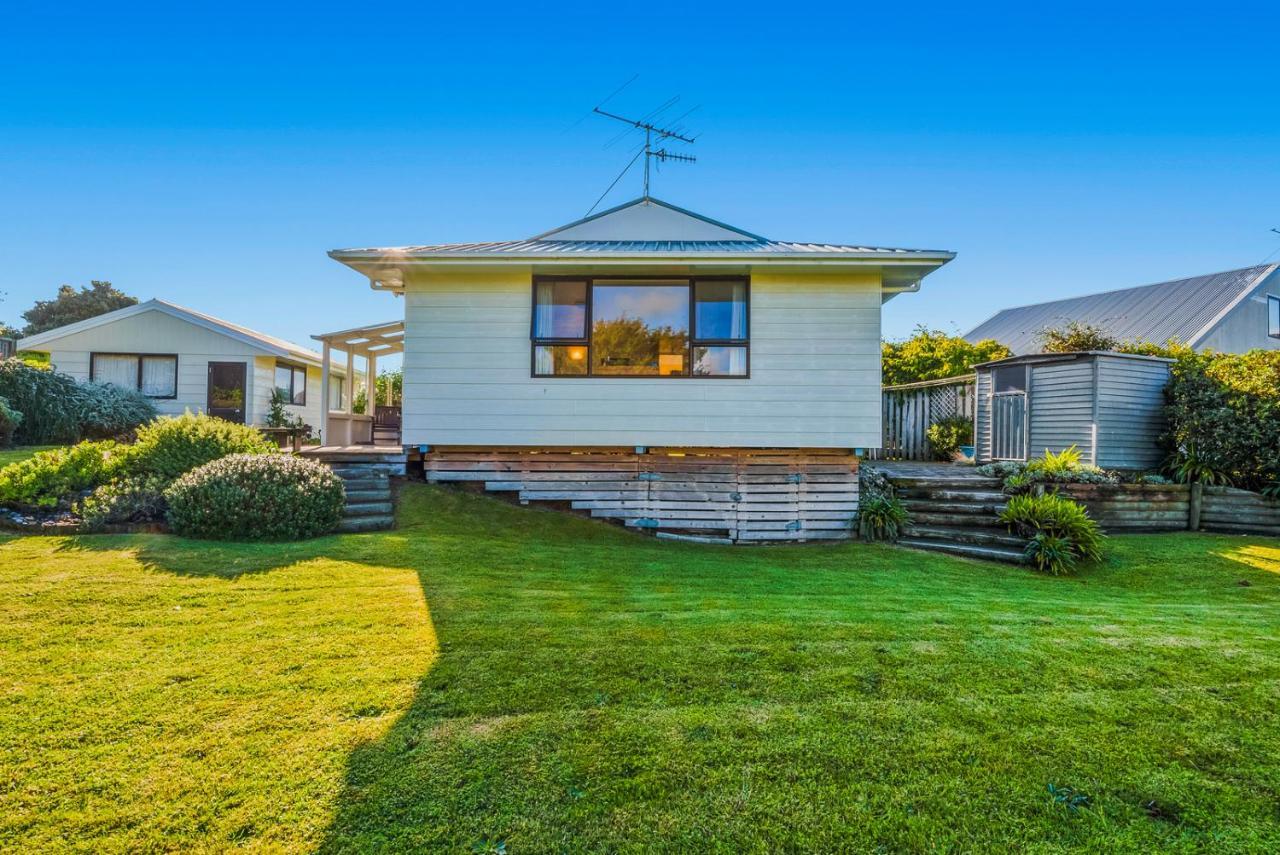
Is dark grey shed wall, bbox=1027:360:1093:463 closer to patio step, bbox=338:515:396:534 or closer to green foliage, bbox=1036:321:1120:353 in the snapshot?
green foliage, bbox=1036:321:1120:353

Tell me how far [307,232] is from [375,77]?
4.88m

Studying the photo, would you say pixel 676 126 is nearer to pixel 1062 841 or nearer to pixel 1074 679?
pixel 1074 679

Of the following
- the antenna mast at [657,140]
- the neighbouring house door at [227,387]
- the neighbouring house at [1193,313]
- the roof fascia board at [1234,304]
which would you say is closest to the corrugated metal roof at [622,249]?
the antenna mast at [657,140]

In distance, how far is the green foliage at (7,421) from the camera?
11703 millimetres

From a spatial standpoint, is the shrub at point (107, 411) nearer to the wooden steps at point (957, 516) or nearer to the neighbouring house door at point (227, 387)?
the neighbouring house door at point (227, 387)

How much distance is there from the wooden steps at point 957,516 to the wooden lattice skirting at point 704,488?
2.93 feet

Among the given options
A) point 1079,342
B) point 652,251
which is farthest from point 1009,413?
point 652,251

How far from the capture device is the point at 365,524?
712cm

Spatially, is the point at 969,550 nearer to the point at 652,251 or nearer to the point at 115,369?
the point at 652,251

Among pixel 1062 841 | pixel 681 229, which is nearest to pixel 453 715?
pixel 1062 841

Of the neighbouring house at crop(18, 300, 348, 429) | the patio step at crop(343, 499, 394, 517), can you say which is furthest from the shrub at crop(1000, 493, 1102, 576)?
the neighbouring house at crop(18, 300, 348, 429)

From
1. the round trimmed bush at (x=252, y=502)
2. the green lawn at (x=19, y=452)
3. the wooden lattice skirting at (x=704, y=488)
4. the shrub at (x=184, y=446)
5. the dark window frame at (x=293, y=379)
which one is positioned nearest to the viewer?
the round trimmed bush at (x=252, y=502)

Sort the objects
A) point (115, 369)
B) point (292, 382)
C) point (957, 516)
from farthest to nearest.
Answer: point (292, 382), point (115, 369), point (957, 516)

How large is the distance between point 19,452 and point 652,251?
1272 cm
